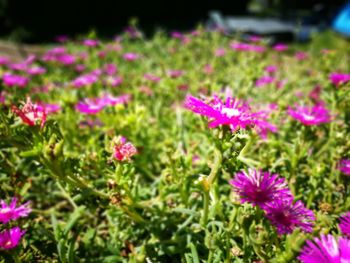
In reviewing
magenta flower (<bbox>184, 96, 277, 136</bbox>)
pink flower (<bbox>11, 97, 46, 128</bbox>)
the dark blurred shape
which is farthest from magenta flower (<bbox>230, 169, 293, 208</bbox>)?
the dark blurred shape

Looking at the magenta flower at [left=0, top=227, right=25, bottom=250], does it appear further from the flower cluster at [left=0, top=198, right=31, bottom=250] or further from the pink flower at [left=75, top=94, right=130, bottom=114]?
the pink flower at [left=75, top=94, right=130, bottom=114]

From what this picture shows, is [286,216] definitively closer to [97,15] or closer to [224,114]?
[224,114]

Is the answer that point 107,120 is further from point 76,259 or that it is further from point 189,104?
point 189,104

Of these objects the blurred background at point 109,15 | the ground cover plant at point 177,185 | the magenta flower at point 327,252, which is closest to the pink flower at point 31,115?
the ground cover plant at point 177,185

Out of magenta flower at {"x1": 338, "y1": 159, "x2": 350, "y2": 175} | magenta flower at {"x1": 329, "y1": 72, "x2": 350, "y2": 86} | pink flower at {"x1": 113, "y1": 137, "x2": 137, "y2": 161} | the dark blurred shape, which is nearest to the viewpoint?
pink flower at {"x1": 113, "y1": 137, "x2": 137, "y2": 161}

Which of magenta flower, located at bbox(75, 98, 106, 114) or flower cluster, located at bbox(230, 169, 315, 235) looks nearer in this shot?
flower cluster, located at bbox(230, 169, 315, 235)

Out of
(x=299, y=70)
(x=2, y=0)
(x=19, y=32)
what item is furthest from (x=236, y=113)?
(x=2, y=0)
